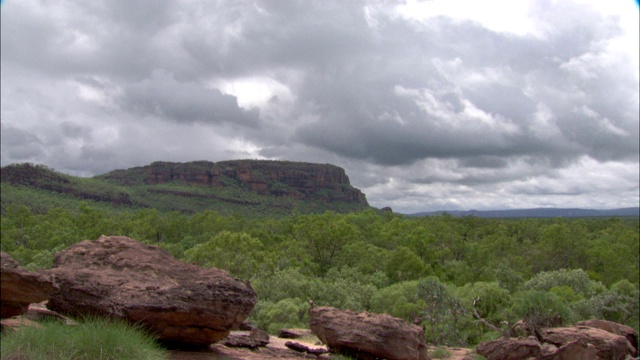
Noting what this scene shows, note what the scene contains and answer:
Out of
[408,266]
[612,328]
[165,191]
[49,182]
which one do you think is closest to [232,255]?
[408,266]

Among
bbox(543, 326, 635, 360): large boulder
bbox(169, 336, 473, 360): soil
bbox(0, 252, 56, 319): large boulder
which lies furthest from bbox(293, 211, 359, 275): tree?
bbox(0, 252, 56, 319): large boulder

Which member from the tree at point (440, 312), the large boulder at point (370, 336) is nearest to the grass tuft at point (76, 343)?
the large boulder at point (370, 336)

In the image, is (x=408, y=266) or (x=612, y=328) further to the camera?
(x=408, y=266)

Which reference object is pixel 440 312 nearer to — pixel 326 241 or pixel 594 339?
pixel 594 339

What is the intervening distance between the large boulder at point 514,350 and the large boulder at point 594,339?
1023 millimetres

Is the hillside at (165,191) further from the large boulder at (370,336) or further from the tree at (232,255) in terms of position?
the large boulder at (370,336)

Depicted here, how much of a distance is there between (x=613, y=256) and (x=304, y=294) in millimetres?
34692

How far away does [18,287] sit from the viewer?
857cm

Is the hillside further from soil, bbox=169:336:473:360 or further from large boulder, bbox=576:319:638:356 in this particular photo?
soil, bbox=169:336:473:360

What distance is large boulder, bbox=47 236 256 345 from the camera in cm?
1066

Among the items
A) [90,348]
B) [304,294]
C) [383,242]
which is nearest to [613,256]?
[383,242]

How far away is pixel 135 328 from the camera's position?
1027cm

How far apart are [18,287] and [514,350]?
38.8ft

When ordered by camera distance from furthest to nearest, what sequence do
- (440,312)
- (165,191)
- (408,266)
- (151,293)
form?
(165,191) < (408,266) < (440,312) < (151,293)
